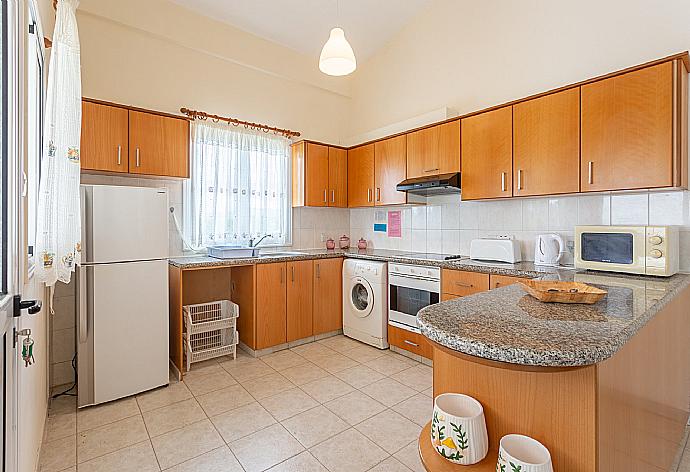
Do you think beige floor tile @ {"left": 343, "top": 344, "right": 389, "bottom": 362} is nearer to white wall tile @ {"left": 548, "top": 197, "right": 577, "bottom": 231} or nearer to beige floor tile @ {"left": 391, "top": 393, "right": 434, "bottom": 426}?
beige floor tile @ {"left": 391, "top": 393, "right": 434, "bottom": 426}

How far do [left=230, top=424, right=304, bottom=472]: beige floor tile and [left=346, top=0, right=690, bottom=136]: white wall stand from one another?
3150 mm

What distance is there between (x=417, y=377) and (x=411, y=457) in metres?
1.03

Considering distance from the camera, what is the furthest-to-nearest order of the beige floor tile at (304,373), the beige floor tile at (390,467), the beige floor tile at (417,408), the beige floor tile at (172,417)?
the beige floor tile at (304,373)
the beige floor tile at (417,408)
the beige floor tile at (172,417)
the beige floor tile at (390,467)

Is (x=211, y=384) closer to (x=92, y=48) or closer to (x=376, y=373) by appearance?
(x=376, y=373)

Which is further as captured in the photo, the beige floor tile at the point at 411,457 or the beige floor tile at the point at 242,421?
the beige floor tile at the point at 242,421

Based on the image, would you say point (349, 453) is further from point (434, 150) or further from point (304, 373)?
point (434, 150)

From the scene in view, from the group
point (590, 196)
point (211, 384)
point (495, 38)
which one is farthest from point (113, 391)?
point (495, 38)

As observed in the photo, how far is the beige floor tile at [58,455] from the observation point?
6.15 ft

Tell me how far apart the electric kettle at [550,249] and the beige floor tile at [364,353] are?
63.9 inches

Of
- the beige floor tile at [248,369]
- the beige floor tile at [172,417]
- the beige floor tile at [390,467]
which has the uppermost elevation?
the beige floor tile at [248,369]

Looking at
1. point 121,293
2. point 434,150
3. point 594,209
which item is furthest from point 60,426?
point 594,209

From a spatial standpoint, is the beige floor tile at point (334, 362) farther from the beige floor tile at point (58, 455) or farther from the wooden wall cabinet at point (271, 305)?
the beige floor tile at point (58, 455)

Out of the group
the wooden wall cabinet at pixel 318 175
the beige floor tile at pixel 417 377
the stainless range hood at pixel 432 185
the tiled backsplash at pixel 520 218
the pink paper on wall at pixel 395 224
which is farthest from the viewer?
the pink paper on wall at pixel 395 224

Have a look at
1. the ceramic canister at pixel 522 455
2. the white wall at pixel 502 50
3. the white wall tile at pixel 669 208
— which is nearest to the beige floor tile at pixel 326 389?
the ceramic canister at pixel 522 455
